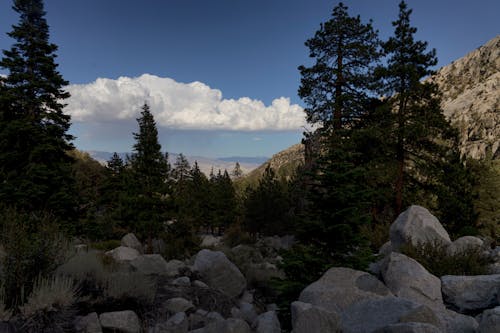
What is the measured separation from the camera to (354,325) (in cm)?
434

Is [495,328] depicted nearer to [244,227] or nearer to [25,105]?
[25,105]

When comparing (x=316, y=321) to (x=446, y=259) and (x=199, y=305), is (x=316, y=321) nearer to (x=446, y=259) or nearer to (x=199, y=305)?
(x=199, y=305)

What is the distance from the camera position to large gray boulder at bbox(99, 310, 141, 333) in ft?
16.8

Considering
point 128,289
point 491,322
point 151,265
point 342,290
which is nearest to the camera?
point 491,322

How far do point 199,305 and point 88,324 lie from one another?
2.76 meters

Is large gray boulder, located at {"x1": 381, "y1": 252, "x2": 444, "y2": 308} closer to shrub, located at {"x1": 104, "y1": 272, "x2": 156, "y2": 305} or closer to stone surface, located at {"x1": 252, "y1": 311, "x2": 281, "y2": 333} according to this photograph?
stone surface, located at {"x1": 252, "y1": 311, "x2": 281, "y2": 333}

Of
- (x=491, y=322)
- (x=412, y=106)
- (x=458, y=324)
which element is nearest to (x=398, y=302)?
(x=458, y=324)

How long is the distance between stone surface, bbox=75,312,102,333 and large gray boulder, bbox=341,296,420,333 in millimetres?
3791

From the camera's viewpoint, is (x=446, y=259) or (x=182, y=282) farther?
(x=182, y=282)

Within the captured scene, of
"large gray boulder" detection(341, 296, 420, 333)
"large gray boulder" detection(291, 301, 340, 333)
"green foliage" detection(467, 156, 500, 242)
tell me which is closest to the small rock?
"large gray boulder" detection(291, 301, 340, 333)

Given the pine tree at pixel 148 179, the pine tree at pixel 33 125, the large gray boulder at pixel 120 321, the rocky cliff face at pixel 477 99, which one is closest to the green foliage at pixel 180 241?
the pine tree at pixel 148 179

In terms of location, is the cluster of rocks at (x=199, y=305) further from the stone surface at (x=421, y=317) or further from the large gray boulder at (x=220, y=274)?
the stone surface at (x=421, y=317)

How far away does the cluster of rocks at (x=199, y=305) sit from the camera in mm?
5148

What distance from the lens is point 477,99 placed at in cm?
13012
